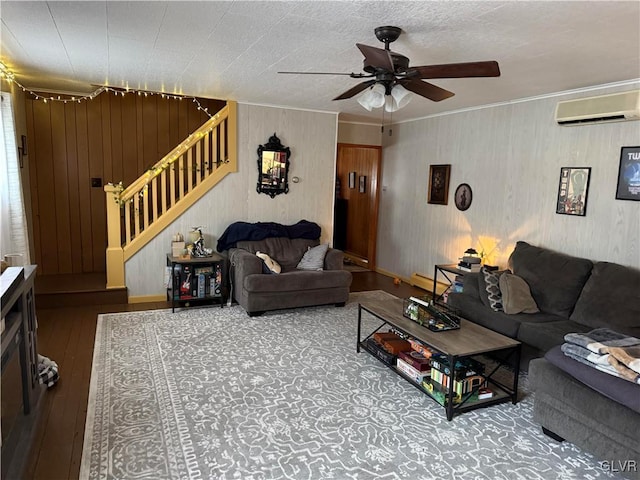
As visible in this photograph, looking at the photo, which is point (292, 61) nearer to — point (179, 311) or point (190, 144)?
point (190, 144)

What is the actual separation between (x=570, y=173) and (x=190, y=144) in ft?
14.0

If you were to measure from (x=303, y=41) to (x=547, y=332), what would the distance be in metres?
2.82

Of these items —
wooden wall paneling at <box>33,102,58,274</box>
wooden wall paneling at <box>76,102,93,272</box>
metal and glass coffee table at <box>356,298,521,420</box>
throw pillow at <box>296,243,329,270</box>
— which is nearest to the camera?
metal and glass coffee table at <box>356,298,521,420</box>

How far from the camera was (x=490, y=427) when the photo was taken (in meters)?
2.70

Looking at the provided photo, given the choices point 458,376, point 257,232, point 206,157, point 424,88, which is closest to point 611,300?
point 458,376

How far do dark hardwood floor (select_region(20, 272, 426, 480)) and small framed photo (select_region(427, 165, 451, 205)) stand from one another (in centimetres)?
381

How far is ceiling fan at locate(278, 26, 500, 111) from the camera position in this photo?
2.50 metres

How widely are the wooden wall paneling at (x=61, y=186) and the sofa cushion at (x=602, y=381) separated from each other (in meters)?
5.73

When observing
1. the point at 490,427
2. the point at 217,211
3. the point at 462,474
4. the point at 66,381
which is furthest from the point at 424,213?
the point at 66,381

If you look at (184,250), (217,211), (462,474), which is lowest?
(462,474)

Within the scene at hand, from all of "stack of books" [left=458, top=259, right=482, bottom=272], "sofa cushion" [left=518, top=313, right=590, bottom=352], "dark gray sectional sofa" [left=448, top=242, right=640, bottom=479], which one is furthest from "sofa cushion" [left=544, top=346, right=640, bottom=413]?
"stack of books" [left=458, top=259, right=482, bottom=272]

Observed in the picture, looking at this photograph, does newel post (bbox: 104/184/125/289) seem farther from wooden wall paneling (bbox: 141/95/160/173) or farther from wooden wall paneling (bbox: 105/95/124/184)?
wooden wall paneling (bbox: 141/95/160/173)

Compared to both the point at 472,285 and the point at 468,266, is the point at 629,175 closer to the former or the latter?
the point at 472,285

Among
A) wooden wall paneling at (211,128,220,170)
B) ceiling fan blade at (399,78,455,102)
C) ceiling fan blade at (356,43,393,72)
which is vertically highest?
ceiling fan blade at (356,43,393,72)
